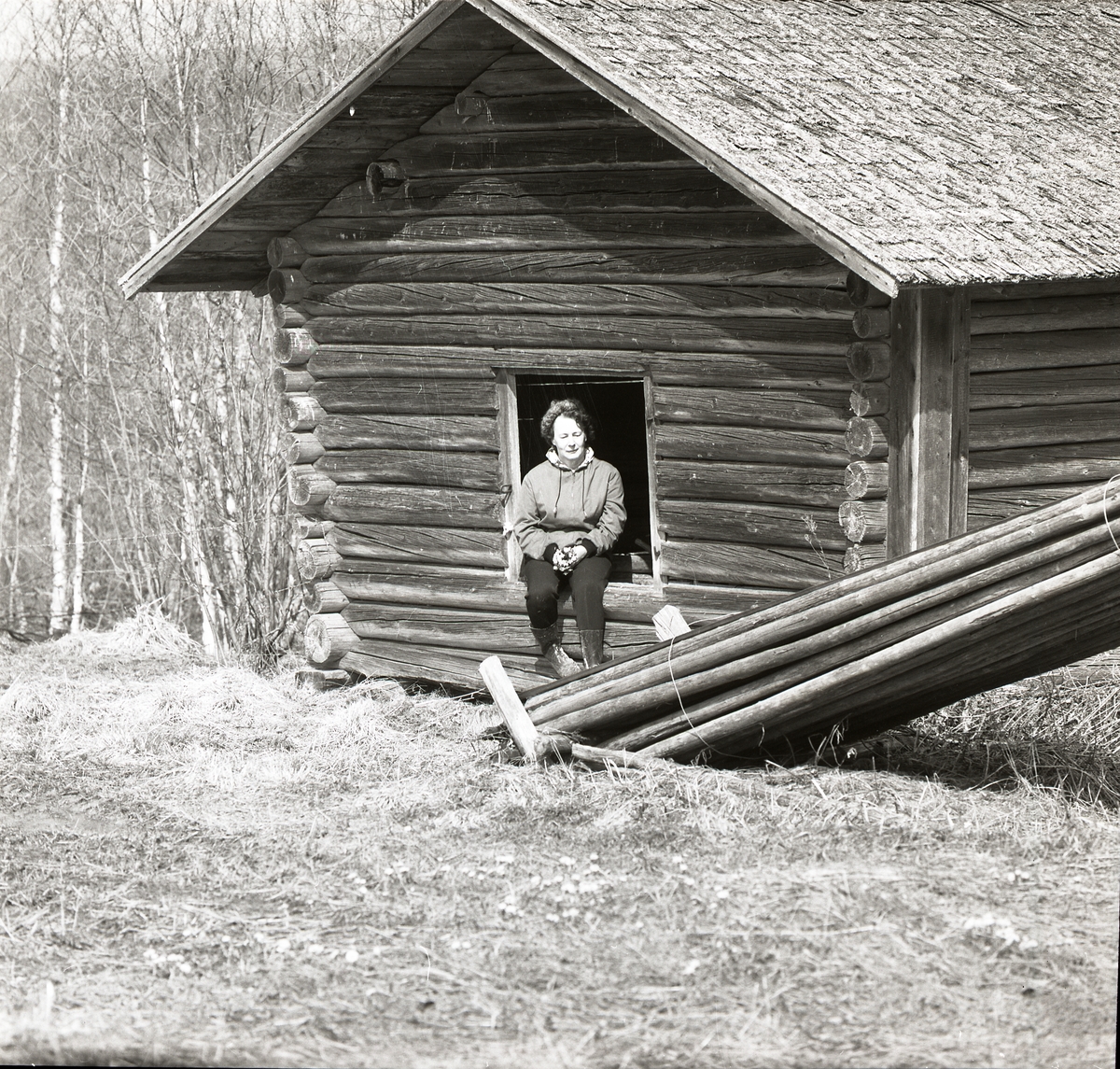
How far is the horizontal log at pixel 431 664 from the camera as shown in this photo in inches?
369

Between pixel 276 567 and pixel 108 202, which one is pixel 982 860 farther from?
pixel 108 202

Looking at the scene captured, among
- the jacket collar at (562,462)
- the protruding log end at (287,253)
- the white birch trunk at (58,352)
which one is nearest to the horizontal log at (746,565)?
the jacket collar at (562,462)

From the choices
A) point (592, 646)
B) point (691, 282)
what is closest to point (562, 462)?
point (592, 646)

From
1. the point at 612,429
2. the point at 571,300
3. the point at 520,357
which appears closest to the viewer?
the point at 571,300

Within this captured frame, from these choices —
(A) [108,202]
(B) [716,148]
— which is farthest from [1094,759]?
(A) [108,202]

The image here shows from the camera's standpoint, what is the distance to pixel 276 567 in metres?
14.1

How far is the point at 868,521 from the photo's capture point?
7.82 meters

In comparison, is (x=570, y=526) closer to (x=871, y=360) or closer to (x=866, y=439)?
(x=866, y=439)

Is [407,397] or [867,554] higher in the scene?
[407,397]

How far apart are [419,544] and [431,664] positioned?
0.79m

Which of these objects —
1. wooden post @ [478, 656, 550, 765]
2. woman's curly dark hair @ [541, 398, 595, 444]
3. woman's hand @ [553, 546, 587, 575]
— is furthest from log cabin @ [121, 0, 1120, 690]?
wooden post @ [478, 656, 550, 765]

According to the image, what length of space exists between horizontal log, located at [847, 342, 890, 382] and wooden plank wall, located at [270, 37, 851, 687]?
5.9 inches

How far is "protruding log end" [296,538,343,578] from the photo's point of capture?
33.4 feet

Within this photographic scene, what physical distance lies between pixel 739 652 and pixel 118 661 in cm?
727
